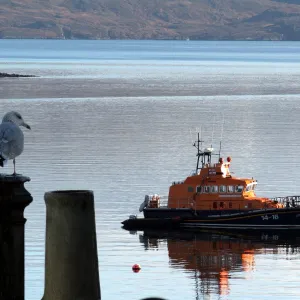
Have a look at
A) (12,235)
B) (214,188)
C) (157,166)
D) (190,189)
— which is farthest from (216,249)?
(12,235)

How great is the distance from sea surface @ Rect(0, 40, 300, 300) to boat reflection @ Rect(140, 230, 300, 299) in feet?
0.16

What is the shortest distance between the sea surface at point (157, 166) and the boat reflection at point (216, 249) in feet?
0.16

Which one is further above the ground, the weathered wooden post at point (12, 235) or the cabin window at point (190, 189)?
the cabin window at point (190, 189)

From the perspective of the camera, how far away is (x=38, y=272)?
36.4m

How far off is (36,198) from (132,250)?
46.2 ft

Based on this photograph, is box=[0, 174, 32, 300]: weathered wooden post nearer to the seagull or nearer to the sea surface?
the seagull

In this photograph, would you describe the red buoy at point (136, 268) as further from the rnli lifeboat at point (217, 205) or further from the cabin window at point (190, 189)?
the cabin window at point (190, 189)

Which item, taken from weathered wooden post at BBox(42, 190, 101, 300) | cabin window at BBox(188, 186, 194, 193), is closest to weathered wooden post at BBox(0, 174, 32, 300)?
weathered wooden post at BBox(42, 190, 101, 300)

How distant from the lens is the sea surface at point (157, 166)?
36938 millimetres

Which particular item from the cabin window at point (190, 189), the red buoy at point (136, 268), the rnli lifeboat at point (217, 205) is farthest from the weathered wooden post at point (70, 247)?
the cabin window at point (190, 189)

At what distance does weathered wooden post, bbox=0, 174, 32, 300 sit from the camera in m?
8.72

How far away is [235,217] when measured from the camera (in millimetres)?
47125

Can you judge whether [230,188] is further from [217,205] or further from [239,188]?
[217,205]

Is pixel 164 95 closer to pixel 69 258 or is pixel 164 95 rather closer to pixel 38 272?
pixel 38 272
